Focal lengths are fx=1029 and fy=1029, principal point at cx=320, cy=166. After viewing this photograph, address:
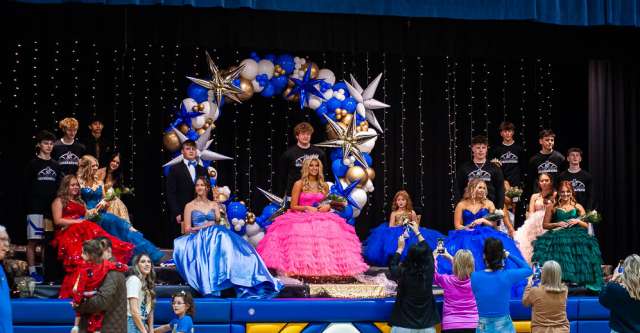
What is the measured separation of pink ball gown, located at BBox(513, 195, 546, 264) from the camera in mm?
10758

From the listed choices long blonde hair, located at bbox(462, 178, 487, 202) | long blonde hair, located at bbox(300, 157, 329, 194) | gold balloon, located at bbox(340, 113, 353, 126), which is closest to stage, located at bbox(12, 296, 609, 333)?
long blonde hair, located at bbox(462, 178, 487, 202)

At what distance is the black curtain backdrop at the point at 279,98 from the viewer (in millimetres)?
11633

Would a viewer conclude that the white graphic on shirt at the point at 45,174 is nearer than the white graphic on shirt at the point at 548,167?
Yes

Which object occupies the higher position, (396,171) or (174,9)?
(174,9)

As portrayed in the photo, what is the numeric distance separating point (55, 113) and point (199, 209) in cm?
356

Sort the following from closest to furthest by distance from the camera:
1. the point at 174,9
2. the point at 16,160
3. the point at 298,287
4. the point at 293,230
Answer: the point at 298,287 < the point at 293,230 < the point at 174,9 < the point at 16,160

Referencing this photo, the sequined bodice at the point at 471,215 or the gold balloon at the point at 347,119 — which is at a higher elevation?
the gold balloon at the point at 347,119

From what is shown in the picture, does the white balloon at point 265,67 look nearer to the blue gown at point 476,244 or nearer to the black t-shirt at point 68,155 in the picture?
the black t-shirt at point 68,155

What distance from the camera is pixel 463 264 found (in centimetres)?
798

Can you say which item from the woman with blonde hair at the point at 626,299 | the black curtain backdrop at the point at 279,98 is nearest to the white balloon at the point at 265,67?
the black curtain backdrop at the point at 279,98

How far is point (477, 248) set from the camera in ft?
31.6

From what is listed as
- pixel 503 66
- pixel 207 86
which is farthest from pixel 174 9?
pixel 503 66

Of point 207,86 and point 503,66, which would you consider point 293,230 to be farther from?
point 503,66

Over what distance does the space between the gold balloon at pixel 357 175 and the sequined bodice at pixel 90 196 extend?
3.47 m
